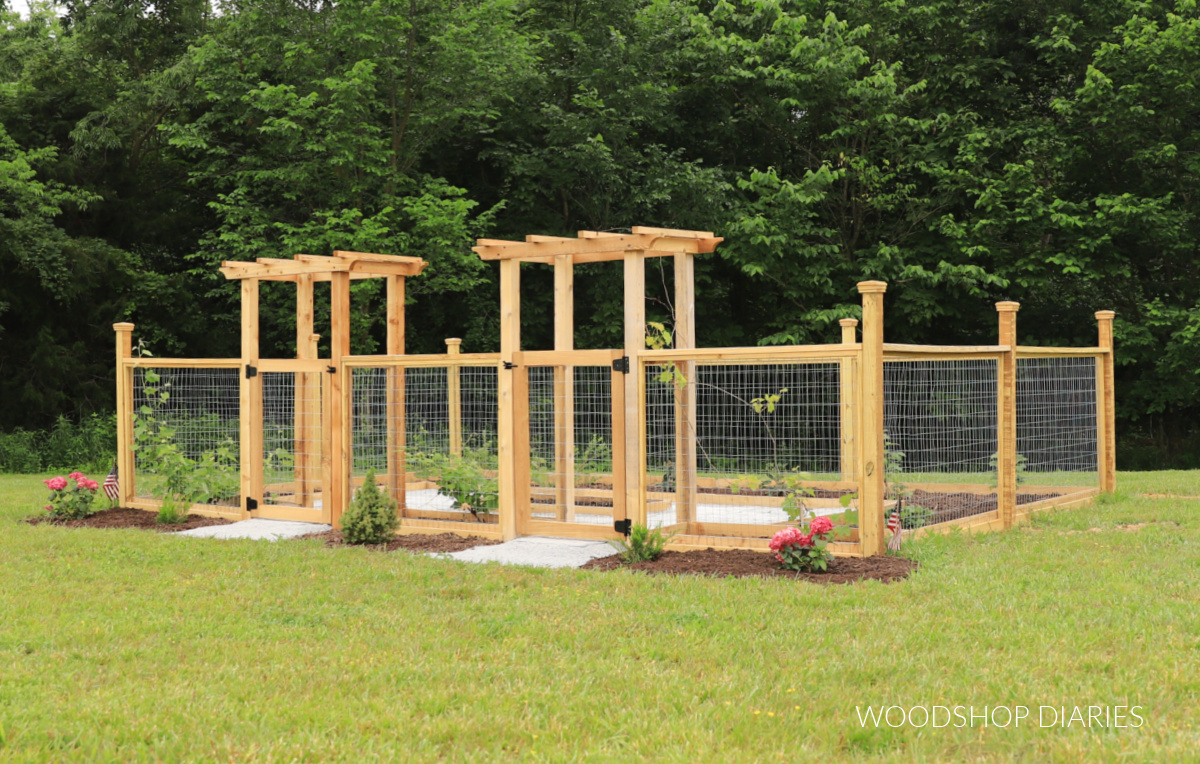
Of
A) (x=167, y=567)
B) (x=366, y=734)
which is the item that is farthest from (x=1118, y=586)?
(x=167, y=567)

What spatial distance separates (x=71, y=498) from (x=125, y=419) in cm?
112

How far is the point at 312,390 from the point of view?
10.3 metres

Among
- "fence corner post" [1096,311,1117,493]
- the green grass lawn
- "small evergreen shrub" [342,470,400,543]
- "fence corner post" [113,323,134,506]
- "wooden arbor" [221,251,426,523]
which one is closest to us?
the green grass lawn

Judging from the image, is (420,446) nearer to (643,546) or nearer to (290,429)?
(290,429)

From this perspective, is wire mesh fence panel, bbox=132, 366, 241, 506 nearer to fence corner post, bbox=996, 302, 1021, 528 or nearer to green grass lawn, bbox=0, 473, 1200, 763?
green grass lawn, bbox=0, 473, 1200, 763

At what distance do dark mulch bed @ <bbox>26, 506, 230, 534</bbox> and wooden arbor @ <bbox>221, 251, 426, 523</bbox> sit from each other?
45 centimetres

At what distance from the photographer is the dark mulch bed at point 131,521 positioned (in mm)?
9734

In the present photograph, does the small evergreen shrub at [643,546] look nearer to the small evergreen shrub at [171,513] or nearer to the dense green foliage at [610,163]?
the small evergreen shrub at [171,513]

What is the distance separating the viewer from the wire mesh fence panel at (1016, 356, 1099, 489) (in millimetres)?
10266

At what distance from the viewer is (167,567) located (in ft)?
24.6

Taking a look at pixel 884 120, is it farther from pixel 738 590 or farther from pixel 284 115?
pixel 738 590

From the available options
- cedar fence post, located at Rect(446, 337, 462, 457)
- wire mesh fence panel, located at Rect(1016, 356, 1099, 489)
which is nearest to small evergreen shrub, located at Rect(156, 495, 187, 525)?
cedar fence post, located at Rect(446, 337, 462, 457)

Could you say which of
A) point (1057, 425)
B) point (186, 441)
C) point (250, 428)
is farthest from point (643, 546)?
point (186, 441)

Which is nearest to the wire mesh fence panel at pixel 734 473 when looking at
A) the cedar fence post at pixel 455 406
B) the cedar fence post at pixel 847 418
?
the cedar fence post at pixel 847 418
